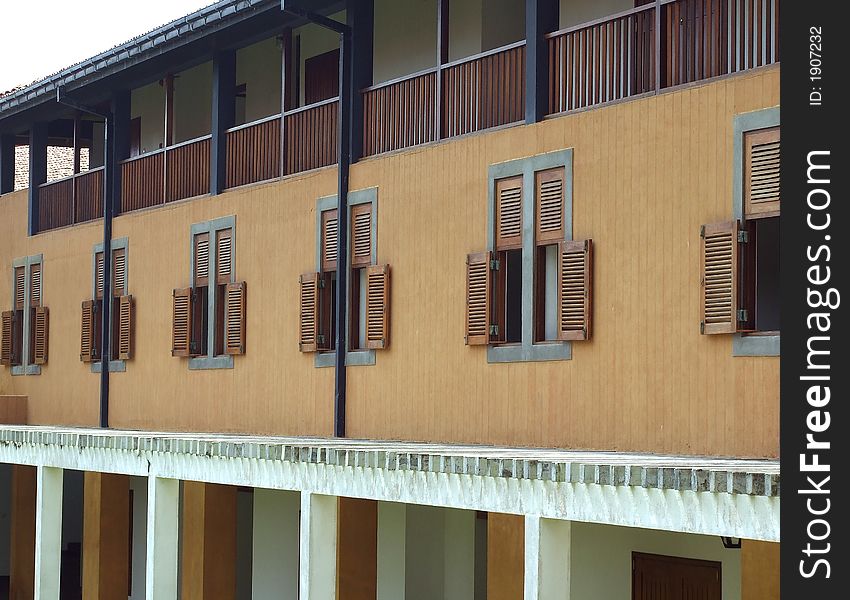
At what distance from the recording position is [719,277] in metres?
11.8

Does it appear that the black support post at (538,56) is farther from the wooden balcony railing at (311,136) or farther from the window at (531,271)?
the wooden balcony railing at (311,136)

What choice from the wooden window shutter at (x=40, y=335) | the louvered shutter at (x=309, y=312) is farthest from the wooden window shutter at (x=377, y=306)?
the wooden window shutter at (x=40, y=335)

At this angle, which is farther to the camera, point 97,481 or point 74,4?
point 74,4

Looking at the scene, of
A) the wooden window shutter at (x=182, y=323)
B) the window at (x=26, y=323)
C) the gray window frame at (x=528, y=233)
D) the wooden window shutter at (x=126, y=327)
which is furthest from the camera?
the window at (x=26, y=323)

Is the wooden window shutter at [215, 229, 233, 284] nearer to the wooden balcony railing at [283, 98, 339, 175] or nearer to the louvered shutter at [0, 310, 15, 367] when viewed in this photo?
the wooden balcony railing at [283, 98, 339, 175]

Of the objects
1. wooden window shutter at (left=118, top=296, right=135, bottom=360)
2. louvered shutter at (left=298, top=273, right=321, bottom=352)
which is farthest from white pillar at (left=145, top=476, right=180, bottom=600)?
wooden window shutter at (left=118, top=296, right=135, bottom=360)

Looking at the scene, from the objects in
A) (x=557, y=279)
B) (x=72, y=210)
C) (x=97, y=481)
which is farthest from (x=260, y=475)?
(x=72, y=210)

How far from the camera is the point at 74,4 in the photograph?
7544 cm

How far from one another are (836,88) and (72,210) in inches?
709

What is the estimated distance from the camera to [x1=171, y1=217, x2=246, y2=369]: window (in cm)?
1869

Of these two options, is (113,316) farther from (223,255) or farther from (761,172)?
(761,172)

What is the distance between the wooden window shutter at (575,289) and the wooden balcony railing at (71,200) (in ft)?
34.8

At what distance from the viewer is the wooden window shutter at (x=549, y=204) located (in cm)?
1352

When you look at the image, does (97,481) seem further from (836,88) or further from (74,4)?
(74,4)
